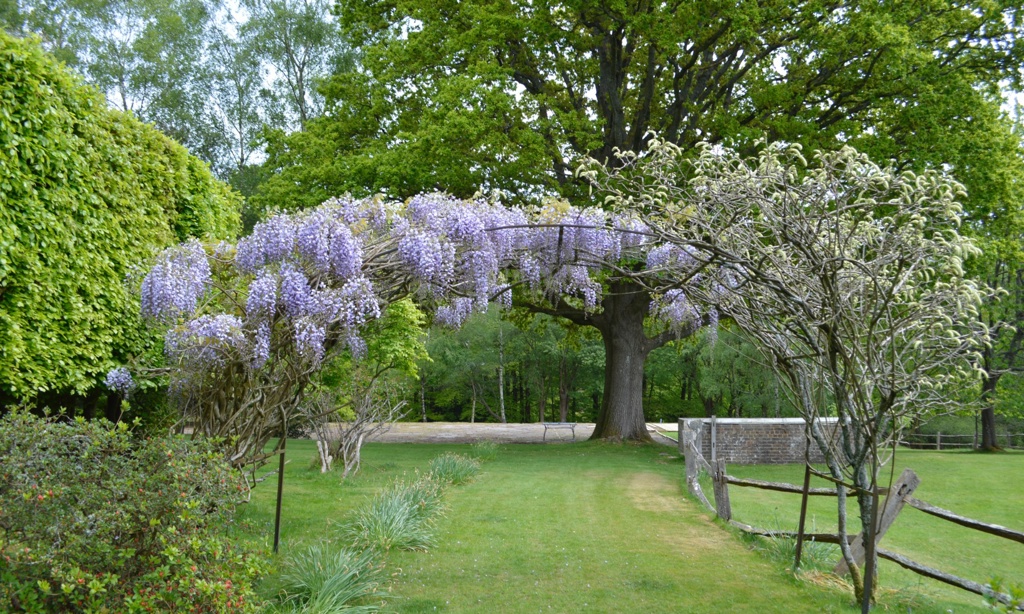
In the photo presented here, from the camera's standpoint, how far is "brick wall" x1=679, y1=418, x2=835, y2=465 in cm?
1405

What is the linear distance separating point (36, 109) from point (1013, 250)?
1552 cm

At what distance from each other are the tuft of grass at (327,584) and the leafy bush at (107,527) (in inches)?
31.2

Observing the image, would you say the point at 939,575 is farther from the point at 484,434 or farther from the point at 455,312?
the point at 484,434

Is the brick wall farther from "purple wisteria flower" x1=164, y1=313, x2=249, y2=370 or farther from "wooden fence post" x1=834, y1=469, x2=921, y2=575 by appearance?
"purple wisteria flower" x1=164, y1=313, x2=249, y2=370

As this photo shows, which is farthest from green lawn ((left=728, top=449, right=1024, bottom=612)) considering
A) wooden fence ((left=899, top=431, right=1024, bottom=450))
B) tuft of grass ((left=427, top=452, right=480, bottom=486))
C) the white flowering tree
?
wooden fence ((left=899, top=431, right=1024, bottom=450))

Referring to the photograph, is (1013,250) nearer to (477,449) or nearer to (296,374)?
(477,449)

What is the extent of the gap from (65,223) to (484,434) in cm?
1532

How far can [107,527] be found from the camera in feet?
10.8

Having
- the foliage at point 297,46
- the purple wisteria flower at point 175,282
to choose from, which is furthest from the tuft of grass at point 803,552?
the foliage at point 297,46

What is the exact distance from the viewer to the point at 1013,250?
44.6 ft

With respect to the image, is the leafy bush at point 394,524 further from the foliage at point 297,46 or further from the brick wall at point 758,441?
the foliage at point 297,46

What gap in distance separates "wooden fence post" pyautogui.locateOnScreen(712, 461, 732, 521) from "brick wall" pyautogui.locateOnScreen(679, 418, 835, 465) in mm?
6093

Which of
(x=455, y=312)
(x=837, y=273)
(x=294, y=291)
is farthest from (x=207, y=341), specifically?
(x=837, y=273)

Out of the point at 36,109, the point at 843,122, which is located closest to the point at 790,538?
the point at 36,109
